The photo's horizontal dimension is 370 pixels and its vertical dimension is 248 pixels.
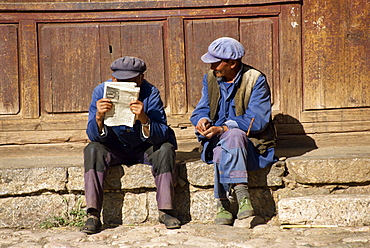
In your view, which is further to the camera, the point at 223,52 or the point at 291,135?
the point at 291,135

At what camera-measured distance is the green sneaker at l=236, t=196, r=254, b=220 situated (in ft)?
14.1

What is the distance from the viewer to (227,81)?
484 cm

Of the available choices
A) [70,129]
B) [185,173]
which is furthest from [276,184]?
[70,129]

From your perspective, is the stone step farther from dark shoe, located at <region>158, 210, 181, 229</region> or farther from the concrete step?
dark shoe, located at <region>158, 210, 181, 229</region>

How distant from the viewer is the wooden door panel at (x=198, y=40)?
5.61 metres

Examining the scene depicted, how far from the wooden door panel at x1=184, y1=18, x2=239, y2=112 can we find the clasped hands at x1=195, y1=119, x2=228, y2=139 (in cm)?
107

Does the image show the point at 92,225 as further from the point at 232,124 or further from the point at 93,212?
the point at 232,124

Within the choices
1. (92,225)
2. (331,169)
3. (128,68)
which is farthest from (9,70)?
(331,169)

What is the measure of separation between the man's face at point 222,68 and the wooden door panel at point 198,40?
3.11 ft

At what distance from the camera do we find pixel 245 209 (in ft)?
14.2

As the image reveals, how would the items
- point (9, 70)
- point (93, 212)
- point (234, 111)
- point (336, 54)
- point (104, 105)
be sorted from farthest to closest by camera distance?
point (9, 70), point (336, 54), point (234, 111), point (93, 212), point (104, 105)

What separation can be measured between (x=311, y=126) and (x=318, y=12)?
1.21m

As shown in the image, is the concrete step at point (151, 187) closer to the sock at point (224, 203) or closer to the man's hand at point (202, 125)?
the sock at point (224, 203)

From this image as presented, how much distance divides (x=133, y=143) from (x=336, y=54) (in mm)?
2394
